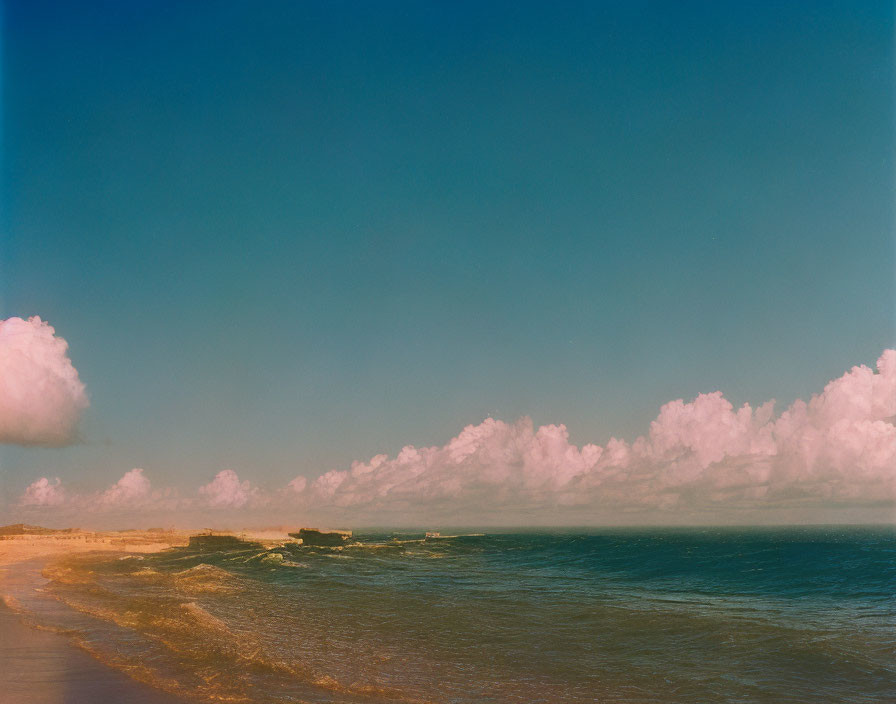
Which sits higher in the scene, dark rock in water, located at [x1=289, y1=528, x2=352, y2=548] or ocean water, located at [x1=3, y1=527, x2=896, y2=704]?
ocean water, located at [x1=3, y1=527, x2=896, y2=704]

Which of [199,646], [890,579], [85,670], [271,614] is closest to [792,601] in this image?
[890,579]

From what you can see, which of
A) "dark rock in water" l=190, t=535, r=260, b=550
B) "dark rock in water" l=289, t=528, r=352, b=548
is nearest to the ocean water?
"dark rock in water" l=190, t=535, r=260, b=550

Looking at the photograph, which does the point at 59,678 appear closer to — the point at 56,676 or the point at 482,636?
the point at 56,676

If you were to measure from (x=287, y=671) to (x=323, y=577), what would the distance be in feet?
118

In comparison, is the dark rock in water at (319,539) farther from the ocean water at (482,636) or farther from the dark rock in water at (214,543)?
the ocean water at (482,636)

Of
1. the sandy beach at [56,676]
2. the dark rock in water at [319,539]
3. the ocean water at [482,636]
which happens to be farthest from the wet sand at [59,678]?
the dark rock in water at [319,539]

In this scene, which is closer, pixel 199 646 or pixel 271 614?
pixel 199 646

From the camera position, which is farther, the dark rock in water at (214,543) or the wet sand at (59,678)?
the dark rock in water at (214,543)

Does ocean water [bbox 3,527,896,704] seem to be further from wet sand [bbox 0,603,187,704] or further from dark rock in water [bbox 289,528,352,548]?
dark rock in water [bbox 289,528,352,548]

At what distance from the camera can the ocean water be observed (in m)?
17.2

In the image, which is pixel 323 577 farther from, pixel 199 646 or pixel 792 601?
pixel 792 601

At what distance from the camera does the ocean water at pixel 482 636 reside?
17172 mm

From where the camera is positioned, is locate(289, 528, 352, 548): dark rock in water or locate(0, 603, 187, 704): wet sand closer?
locate(0, 603, 187, 704): wet sand

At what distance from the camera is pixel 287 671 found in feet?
58.6
